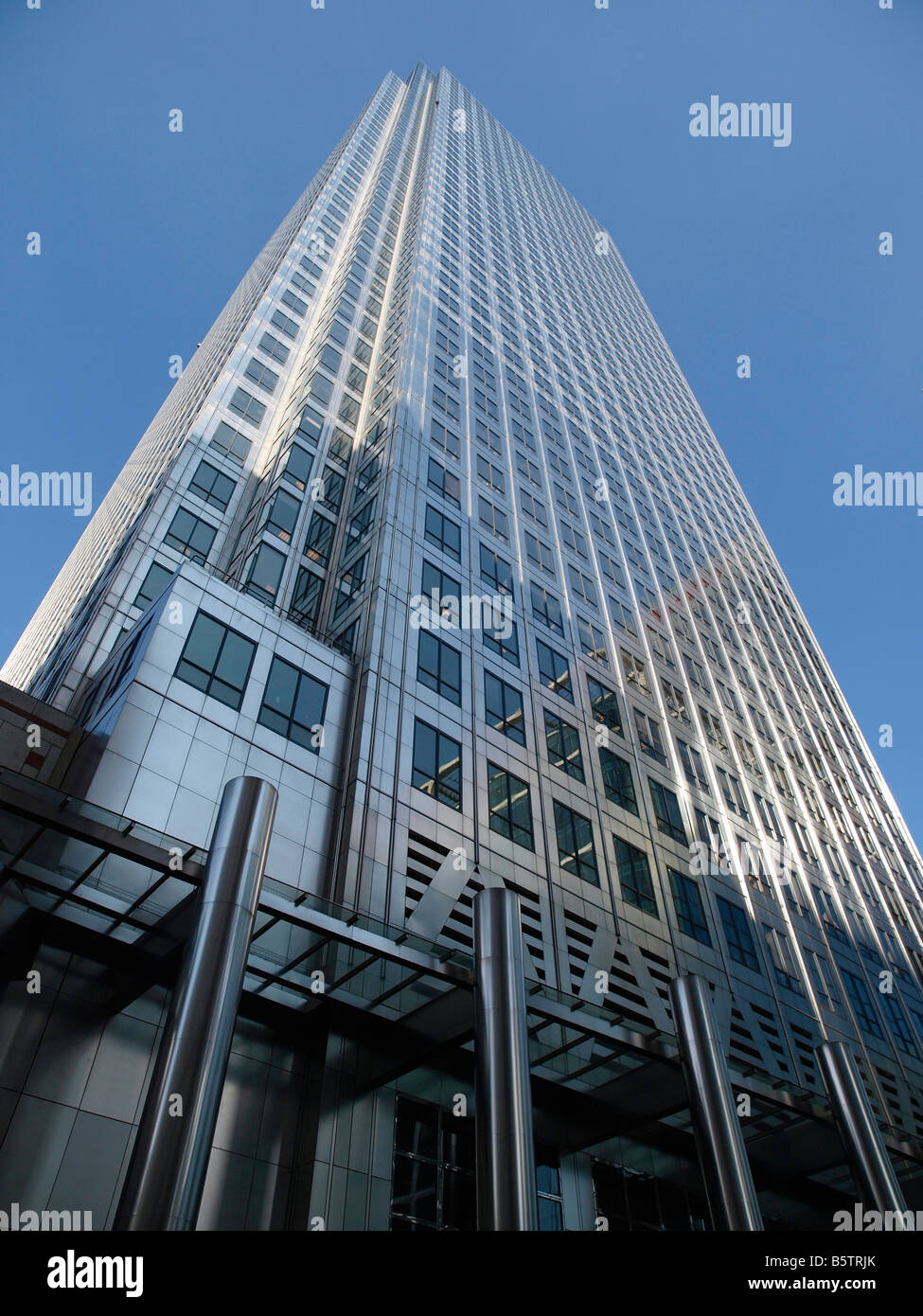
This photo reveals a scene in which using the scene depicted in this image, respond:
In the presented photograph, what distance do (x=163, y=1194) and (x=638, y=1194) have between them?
12.9 metres

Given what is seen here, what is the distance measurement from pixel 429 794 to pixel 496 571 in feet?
45.2

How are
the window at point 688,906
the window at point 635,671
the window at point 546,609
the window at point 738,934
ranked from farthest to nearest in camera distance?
the window at point 635,671 → the window at point 546,609 → the window at point 738,934 → the window at point 688,906

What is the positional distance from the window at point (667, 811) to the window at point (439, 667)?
9.45 metres

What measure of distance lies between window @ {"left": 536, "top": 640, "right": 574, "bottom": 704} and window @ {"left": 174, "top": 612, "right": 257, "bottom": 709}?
41.1ft

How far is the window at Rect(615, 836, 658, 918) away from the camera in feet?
87.8

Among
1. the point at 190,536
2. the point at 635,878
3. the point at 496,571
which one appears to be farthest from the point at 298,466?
the point at 635,878

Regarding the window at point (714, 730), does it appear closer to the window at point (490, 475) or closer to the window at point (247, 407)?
the window at point (490, 475)

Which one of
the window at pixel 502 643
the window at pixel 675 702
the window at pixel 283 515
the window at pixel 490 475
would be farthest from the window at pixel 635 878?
the window at pixel 490 475

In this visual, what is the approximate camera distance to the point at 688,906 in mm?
28719

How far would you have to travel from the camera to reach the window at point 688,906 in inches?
1096

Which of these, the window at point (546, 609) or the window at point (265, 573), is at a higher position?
the window at point (546, 609)

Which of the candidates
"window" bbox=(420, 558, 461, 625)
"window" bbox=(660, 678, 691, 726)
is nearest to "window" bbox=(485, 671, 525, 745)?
"window" bbox=(420, 558, 461, 625)

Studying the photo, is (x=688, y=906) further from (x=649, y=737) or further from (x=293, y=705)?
(x=293, y=705)
